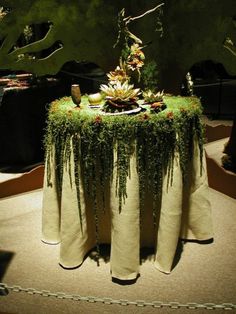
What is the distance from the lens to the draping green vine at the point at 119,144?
2359 millimetres

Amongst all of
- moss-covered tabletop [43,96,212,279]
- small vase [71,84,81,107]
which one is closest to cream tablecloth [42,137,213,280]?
moss-covered tabletop [43,96,212,279]

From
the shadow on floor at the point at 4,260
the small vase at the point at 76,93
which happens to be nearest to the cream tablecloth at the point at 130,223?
the shadow on floor at the point at 4,260

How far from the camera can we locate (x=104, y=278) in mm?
2650

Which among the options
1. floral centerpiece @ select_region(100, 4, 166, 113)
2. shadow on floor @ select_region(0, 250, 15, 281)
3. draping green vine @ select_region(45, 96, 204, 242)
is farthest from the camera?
shadow on floor @ select_region(0, 250, 15, 281)

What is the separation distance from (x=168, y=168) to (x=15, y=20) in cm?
190

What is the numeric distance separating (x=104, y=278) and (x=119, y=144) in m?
0.95

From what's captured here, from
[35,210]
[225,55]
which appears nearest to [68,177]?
[35,210]

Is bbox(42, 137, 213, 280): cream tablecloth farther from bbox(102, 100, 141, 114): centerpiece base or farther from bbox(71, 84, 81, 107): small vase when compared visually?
bbox(71, 84, 81, 107): small vase

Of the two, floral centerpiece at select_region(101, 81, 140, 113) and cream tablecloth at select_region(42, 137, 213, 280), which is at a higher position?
floral centerpiece at select_region(101, 81, 140, 113)

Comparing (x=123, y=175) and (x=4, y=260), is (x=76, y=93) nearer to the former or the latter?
(x=123, y=175)

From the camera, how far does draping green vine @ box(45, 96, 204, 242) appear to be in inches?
92.9

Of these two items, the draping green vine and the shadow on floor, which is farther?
the shadow on floor

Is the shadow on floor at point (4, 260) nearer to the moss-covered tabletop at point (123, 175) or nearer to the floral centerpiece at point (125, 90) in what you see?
the moss-covered tabletop at point (123, 175)

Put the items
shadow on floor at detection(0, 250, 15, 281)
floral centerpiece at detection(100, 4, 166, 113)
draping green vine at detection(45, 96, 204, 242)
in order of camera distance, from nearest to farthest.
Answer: draping green vine at detection(45, 96, 204, 242)
floral centerpiece at detection(100, 4, 166, 113)
shadow on floor at detection(0, 250, 15, 281)
